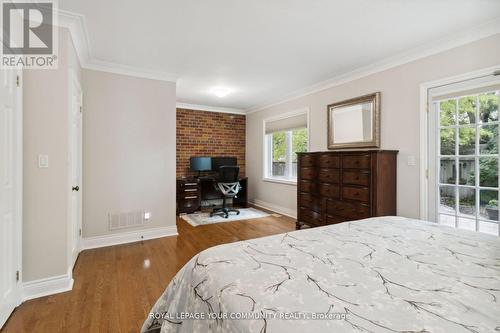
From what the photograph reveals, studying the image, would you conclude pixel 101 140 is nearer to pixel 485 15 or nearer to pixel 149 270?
pixel 149 270

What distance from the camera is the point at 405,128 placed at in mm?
3018

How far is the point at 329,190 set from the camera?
3.42 m

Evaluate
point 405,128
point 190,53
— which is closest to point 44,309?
point 190,53

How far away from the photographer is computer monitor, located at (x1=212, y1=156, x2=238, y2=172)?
5.82m

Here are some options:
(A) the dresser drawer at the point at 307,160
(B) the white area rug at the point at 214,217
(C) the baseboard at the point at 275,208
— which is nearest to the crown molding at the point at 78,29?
(B) the white area rug at the point at 214,217

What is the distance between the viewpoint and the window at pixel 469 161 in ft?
7.77

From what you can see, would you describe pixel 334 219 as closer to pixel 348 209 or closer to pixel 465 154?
pixel 348 209

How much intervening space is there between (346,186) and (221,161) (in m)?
3.36

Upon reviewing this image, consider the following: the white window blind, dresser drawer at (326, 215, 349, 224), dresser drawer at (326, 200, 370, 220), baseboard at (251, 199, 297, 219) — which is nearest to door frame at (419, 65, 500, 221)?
dresser drawer at (326, 200, 370, 220)

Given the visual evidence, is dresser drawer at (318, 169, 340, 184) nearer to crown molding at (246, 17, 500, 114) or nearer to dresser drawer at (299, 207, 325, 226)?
dresser drawer at (299, 207, 325, 226)

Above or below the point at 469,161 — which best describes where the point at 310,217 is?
below

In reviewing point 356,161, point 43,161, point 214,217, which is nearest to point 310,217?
point 356,161

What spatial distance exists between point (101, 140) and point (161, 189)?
105 cm

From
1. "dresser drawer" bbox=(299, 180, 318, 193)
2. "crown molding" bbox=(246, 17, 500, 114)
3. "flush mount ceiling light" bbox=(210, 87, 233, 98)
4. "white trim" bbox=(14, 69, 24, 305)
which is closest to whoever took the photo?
"white trim" bbox=(14, 69, 24, 305)
